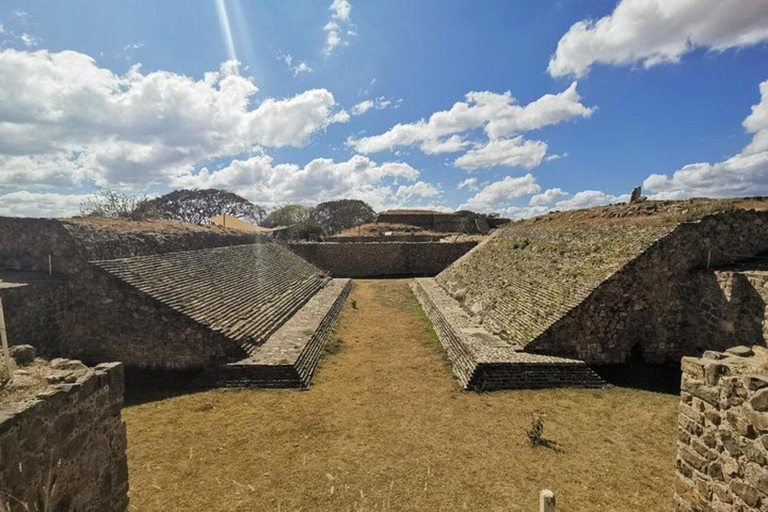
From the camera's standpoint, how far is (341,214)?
61.9 meters

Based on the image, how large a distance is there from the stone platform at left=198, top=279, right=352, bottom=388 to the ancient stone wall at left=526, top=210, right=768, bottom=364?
20.4 feet

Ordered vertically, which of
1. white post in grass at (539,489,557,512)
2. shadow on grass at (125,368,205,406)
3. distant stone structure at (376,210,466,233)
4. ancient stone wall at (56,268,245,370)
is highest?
distant stone structure at (376,210,466,233)

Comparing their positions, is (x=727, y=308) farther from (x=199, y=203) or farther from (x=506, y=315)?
(x=199, y=203)

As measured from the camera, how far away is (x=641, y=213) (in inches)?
522

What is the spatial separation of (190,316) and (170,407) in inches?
94.0

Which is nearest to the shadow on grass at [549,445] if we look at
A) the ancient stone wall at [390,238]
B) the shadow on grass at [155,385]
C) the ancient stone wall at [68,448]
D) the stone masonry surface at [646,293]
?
the stone masonry surface at [646,293]

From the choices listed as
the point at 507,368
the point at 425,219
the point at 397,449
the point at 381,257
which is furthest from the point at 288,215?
the point at 397,449

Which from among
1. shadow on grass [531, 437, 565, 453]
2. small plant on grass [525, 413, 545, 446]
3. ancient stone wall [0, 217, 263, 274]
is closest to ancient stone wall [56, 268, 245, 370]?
ancient stone wall [0, 217, 263, 274]

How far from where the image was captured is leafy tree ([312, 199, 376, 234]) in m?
61.1

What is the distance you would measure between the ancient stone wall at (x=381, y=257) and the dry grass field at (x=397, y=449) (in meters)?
21.0

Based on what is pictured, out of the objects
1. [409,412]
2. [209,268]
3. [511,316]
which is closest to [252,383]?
[409,412]

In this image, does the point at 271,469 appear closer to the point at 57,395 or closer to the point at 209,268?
the point at 57,395

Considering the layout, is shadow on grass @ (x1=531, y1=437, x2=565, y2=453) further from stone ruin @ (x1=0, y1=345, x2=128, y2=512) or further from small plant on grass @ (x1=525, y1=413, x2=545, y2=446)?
stone ruin @ (x1=0, y1=345, x2=128, y2=512)

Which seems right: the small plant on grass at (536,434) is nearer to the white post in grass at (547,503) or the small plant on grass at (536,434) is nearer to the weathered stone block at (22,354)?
the white post in grass at (547,503)
